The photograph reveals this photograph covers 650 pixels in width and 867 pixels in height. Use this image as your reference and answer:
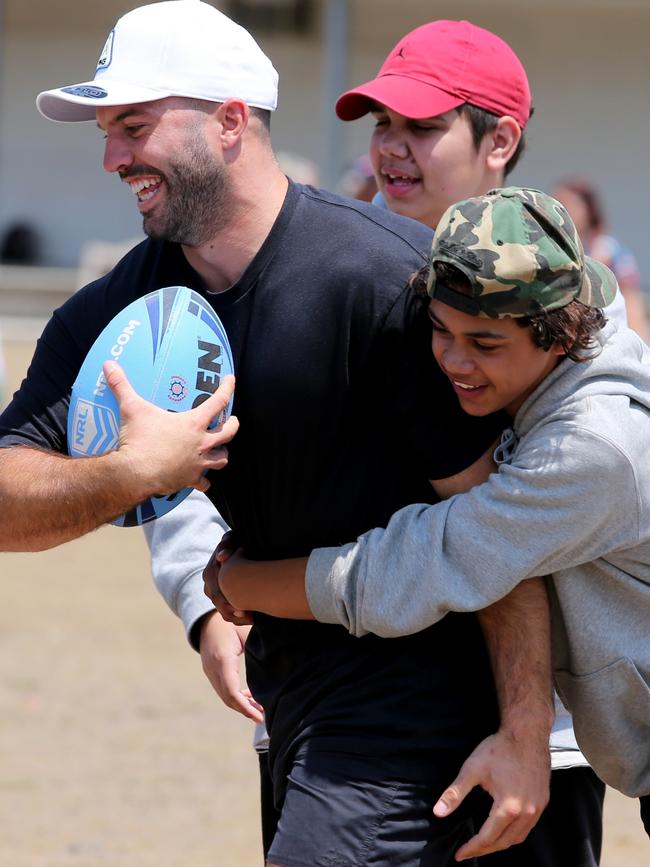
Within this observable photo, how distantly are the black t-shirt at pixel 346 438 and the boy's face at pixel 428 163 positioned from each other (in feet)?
2.67

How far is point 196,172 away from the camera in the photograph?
3.23 metres

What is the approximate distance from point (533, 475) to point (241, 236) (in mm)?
856

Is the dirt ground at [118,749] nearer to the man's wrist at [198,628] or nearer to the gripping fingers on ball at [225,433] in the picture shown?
the man's wrist at [198,628]

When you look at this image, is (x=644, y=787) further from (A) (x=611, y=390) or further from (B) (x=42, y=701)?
(B) (x=42, y=701)

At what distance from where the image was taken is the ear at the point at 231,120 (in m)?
3.27

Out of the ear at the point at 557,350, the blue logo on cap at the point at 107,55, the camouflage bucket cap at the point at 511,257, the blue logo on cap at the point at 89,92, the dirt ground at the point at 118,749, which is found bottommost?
the dirt ground at the point at 118,749

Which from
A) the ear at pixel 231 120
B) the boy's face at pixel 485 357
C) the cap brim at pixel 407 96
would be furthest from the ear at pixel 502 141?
the boy's face at pixel 485 357

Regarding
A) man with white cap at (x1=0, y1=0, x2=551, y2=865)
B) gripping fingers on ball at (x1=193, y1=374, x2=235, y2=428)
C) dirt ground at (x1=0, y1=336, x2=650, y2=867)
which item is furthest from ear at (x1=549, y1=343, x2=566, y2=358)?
dirt ground at (x1=0, y1=336, x2=650, y2=867)

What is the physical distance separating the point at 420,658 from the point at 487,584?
1.12 ft

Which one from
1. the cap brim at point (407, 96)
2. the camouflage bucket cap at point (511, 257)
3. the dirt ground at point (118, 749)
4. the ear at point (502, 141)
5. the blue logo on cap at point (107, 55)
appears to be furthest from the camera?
the dirt ground at point (118, 749)

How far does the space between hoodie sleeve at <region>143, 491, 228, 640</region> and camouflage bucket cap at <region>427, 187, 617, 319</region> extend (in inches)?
56.8

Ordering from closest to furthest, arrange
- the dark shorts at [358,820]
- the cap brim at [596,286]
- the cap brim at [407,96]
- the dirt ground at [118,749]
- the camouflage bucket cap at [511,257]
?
the camouflage bucket cap at [511,257] < the cap brim at [596,286] < the dark shorts at [358,820] < the cap brim at [407,96] < the dirt ground at [118,749]

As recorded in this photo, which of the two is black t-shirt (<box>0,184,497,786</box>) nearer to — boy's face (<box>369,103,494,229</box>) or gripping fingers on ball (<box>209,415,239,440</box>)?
gripping fingers on ball (<box>209,415,239,440</box>)

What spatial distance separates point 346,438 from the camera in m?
3.18
